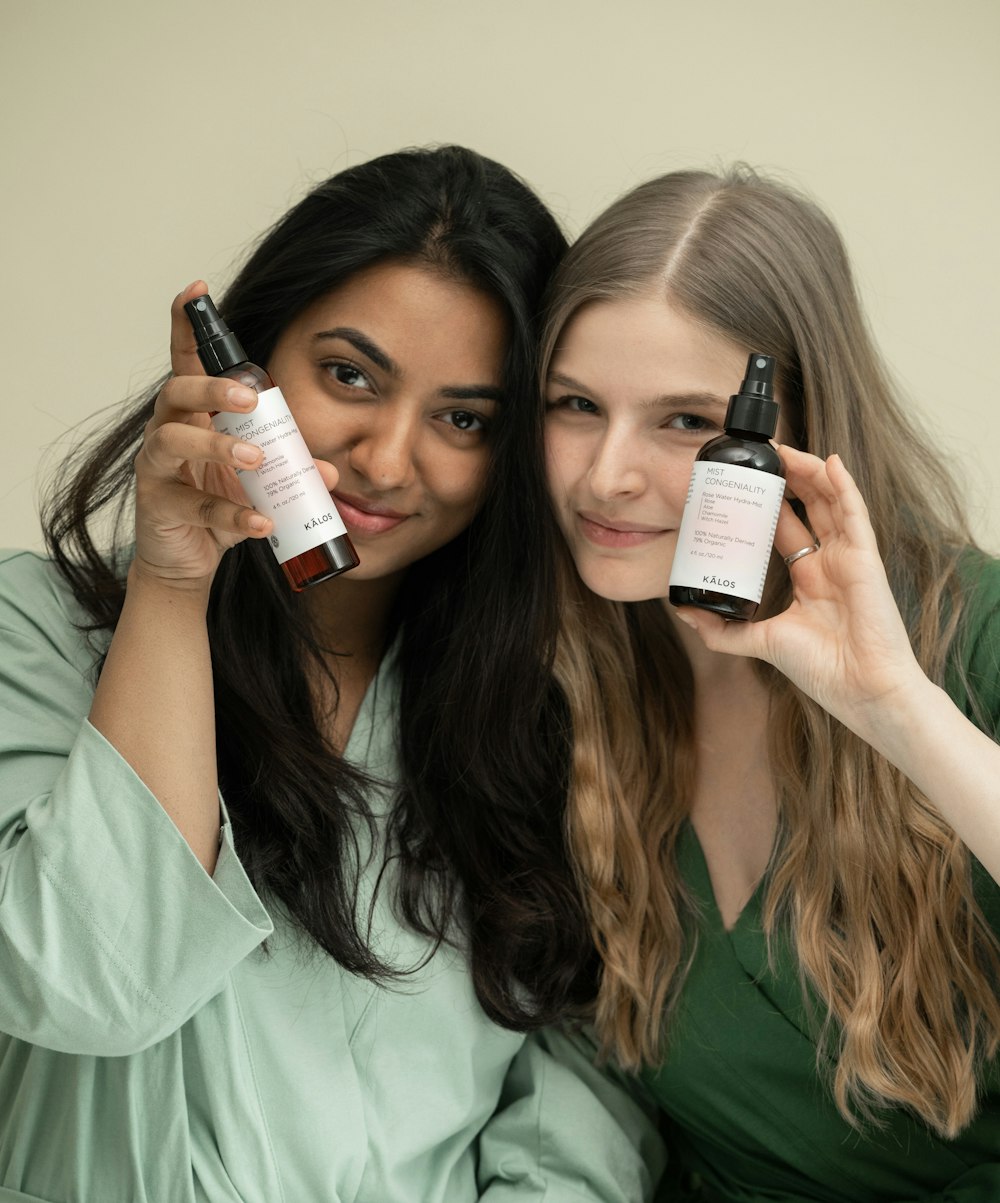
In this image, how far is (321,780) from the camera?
1348mm

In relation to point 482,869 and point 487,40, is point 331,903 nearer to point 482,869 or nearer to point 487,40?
point 482,869

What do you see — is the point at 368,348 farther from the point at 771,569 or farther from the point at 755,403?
the point at 771,569

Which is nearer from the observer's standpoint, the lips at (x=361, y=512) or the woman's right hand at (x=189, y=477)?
the woman's right hand at (x=189, y=477)

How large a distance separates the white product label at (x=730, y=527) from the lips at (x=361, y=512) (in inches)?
14.3

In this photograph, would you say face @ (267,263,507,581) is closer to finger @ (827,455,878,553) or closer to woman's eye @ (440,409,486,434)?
woman's eye @ (440,409,486,434)

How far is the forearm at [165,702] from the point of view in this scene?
112cm

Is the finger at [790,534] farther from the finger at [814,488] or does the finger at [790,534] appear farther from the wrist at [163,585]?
the wrist at [163,585]

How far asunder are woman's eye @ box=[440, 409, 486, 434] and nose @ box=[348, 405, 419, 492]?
0.20 feet

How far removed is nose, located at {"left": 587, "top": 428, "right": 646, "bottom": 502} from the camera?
126 centimetres

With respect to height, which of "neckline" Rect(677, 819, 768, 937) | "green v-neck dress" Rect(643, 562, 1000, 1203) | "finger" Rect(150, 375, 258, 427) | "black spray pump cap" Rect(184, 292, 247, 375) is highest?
"black spray pump cap" Rect(184, 292, 247, 375)

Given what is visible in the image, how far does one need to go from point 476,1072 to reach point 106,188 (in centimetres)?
138

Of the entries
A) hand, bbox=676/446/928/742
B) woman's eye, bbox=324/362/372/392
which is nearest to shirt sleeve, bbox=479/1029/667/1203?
hand, bbox=676/446/928/742

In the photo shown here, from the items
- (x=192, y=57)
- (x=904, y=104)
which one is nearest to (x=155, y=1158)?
(x=192, y=57)

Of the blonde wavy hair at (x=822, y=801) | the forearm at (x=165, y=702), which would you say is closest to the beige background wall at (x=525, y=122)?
the blonde wavy hair at (x=822, y=801)
